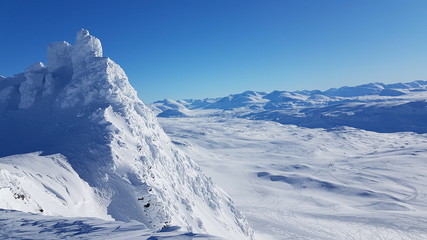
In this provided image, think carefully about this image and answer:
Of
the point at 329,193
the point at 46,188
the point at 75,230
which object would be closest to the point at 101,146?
the point at 46,188

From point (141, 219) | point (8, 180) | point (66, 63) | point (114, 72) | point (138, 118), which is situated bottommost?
point (141, 219)

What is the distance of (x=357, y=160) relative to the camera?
148375 mm

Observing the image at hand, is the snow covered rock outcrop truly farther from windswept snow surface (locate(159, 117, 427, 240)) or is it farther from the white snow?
windswept snow surface (locate(159, 117, 427, 240))

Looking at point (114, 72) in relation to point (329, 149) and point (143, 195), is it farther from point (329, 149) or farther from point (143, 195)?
point (329, 149)

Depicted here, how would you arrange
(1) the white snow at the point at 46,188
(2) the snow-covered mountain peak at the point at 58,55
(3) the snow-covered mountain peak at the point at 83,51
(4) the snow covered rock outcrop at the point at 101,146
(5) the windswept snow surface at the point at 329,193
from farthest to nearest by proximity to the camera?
(5) the windswept snow surface at the point at 329,193 < (2) the snow-covered mountain peak at the point at 58,55 < (3) the snow-covered mountain peak at the point at 83,51 < (4) the snow covered rock outcrop at the point at 101,146 < (1) the white snow at the point at 46,188

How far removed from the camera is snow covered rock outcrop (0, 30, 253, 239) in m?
28.1

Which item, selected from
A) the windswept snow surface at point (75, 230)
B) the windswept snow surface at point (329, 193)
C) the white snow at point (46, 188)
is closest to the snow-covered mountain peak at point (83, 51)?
the white snow at point (46, 188)

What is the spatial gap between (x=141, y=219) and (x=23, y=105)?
1216 inches

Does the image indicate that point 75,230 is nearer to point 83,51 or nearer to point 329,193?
point 83,51

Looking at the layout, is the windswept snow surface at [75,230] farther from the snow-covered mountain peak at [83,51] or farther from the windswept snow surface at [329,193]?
Answer: the windswept snow surface at [329,193]

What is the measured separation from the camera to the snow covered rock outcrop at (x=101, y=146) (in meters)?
28.1

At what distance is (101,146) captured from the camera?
31891 mm

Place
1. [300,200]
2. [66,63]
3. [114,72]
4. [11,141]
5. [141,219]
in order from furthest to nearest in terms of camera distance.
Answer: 1. [300,200]
2. [66,63]
3. [114,72]
4. [11,141]
5. [141,219]

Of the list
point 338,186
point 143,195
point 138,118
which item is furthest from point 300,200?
point 143,195
